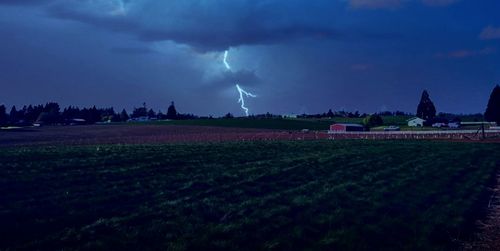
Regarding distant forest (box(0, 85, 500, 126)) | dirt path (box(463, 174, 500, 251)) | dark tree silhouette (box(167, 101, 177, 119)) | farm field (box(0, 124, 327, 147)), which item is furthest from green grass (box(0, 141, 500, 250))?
dark tree silhouette (box(167, 101, 177, 119))

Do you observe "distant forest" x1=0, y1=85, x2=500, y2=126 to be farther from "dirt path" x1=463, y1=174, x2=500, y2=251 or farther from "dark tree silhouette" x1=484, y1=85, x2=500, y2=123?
"dirt path" x1=463, y1=174, x2=500, y2=251

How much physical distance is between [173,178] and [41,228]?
9.00 m

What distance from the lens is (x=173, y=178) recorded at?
2095 centimetres

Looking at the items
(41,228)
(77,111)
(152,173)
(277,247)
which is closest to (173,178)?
(152,173)

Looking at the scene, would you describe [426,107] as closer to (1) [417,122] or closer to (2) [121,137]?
(1) [417,122]

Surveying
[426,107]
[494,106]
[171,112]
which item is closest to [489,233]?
[494,106]

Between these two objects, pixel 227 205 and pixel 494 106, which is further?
pixel 494 106

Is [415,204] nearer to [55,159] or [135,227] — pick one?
[135,227]

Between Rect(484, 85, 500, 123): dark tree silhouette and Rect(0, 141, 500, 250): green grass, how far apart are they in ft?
363

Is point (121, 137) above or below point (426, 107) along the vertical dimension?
below

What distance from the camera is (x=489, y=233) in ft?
45.3

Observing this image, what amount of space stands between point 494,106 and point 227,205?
12883cm

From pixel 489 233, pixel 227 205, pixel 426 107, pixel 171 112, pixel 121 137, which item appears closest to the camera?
pixel 489 233

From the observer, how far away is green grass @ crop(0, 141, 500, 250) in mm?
11828
